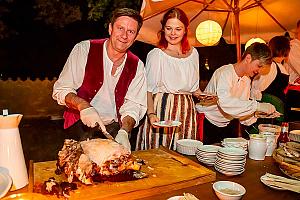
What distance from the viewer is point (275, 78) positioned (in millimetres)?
4422

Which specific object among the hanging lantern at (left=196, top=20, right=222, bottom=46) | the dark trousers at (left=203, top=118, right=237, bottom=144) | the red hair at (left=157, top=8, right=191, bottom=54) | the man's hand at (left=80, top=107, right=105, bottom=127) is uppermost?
the hanging lantern at (left=196, top=20, right=222, bottom=46)

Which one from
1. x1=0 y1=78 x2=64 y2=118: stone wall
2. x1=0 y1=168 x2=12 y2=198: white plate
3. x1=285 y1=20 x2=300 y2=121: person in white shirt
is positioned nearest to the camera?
x1=0 y1=168 x2=12 y2=198: white plate

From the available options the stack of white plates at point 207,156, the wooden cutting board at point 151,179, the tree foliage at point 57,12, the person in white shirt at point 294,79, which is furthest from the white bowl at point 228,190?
the tree foliage at point 57,12

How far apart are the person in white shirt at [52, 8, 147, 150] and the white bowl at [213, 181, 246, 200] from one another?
97 cm

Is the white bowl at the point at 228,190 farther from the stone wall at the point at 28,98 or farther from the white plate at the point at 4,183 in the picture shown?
the stone wall at the point at 28,98

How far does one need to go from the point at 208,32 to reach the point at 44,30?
16.8ft

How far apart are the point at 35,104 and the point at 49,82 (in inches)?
20.8

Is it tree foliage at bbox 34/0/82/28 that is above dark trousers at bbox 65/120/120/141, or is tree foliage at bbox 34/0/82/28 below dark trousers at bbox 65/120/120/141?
above

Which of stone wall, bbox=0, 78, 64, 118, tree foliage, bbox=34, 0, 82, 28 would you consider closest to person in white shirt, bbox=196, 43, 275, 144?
stone wall, bbox=0, 78, 64, 118

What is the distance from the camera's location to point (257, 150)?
2.16 metres

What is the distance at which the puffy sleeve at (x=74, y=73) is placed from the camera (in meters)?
2.49

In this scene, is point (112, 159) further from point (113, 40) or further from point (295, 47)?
point (295, 47)

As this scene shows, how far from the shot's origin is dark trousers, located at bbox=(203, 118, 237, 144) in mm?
3613

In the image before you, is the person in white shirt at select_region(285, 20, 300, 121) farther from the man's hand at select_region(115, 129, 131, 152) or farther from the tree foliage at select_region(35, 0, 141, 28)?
the tree foliage at select_region(35, 0, 141, 28)
